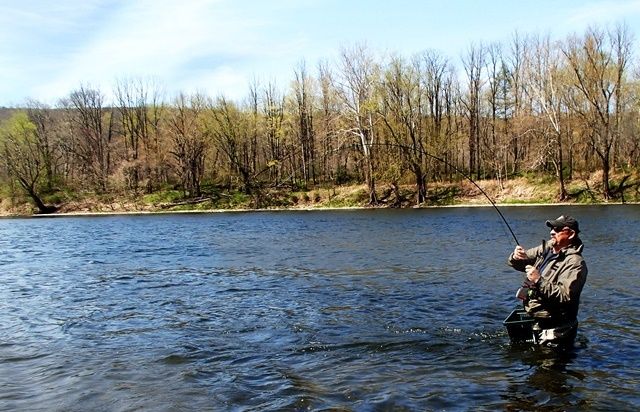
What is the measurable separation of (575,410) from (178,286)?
1248cm

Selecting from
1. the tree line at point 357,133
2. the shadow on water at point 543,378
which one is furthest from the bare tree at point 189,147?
the shadow on water at point 543,378

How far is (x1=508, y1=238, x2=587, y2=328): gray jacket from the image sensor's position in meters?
8.02

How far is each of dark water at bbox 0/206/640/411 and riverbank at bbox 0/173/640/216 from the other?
107ft

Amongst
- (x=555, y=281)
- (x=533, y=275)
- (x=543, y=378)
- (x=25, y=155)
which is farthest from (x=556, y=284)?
(x=25, y=155)

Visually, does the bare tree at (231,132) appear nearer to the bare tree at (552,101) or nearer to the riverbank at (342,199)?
the riverbank at (342,199)

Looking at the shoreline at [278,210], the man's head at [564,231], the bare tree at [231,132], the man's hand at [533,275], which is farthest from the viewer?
the bare tree at [231,132]

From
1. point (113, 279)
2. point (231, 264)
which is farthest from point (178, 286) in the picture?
point (231, 264)

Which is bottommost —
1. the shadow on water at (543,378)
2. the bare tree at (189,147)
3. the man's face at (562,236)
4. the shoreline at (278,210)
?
the shadow on water at (543,378)

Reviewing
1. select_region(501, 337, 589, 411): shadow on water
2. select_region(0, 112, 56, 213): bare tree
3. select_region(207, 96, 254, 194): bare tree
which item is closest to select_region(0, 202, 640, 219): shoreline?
select_region(0, 112, 56, 213): bare tree

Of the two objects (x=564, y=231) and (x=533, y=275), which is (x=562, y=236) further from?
(x=533, y=275)

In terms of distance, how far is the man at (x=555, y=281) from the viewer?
8016mm

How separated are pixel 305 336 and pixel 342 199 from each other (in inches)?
2075

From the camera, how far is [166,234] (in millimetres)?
36469

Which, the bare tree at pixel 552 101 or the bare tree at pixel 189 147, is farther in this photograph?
the bare tree at pixel 189 147
